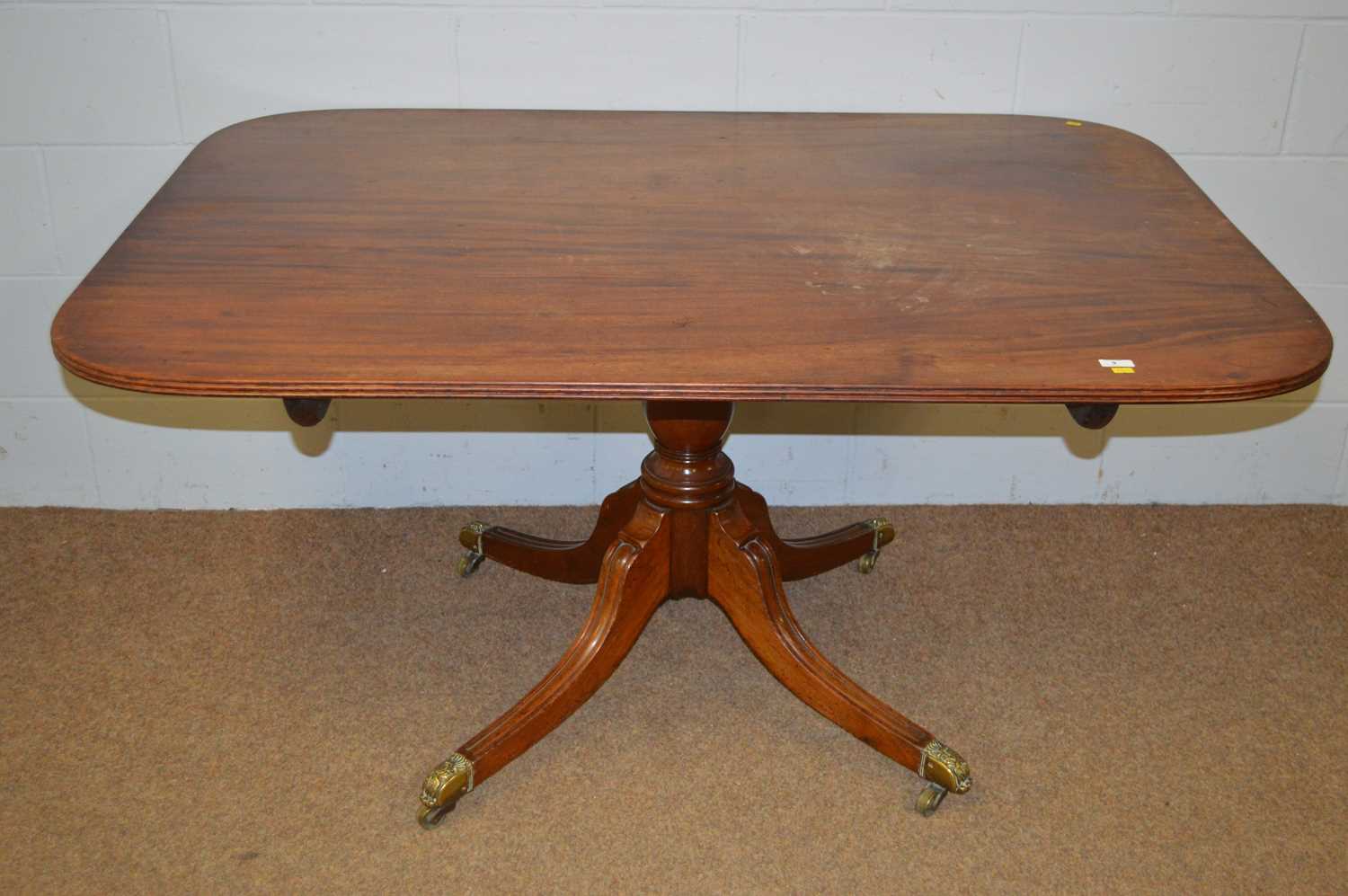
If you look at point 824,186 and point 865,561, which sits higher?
point 824,186

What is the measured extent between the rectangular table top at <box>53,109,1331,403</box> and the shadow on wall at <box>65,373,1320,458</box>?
584 mm

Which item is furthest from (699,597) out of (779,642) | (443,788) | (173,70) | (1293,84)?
(1293,84)

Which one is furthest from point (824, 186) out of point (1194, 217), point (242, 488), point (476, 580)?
point (242, 488)

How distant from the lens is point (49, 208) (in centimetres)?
204

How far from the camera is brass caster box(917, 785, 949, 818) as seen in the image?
165 cm

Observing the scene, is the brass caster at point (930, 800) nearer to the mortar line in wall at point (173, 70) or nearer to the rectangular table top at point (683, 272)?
A: the rectangular table top at point (683, 272)

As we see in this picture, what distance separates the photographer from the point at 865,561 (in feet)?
7.03

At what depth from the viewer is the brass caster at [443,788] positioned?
1.60 meters

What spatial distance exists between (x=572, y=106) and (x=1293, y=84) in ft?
3.57

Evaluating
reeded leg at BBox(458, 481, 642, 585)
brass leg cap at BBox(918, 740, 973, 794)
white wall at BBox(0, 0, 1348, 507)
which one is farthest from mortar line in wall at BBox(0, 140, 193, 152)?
brass leg cap at BBox(918, 740, 973, 794)

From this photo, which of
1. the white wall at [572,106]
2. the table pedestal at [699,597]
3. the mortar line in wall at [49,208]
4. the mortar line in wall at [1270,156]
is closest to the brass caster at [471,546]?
the white wall at [572,106]

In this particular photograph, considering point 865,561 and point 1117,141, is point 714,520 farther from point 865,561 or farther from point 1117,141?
point 1117,141

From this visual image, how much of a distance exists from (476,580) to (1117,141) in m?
1.14

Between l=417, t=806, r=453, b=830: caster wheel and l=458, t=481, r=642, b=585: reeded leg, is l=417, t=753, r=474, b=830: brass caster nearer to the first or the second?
l=417, t=806, r=453, b=830: caster wheel
